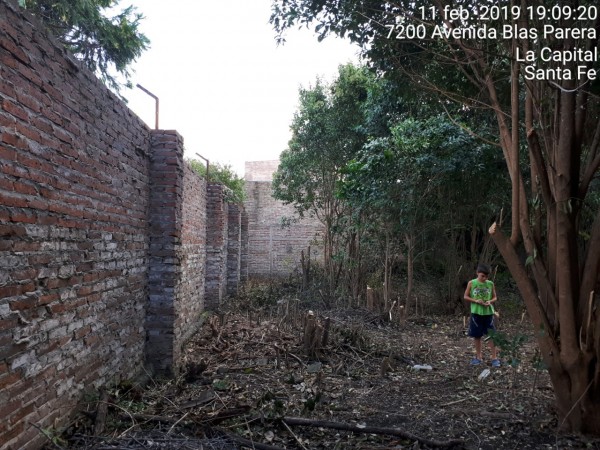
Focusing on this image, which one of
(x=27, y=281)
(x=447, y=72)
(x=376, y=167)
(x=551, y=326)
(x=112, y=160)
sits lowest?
(x=551, y=326)

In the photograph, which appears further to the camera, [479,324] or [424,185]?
[424,185]

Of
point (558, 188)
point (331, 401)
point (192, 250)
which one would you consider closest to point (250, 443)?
point (331, 401)

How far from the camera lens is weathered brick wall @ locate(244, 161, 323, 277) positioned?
17547mm

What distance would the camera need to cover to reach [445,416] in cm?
420

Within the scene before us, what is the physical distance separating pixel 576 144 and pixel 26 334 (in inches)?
166

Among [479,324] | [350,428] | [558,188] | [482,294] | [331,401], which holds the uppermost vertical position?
[558,188]

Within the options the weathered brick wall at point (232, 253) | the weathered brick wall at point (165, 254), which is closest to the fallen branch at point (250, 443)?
the weathered brick wall at point (165, 254)

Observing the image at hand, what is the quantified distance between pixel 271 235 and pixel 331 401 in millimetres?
13334

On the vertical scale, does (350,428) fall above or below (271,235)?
below

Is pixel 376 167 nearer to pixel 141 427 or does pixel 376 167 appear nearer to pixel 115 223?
pixel 115 223

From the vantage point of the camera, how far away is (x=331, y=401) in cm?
471

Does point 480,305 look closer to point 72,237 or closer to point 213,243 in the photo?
point 72,237

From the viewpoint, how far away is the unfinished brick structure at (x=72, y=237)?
2.68 m

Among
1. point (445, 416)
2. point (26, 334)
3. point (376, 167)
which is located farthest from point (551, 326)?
point (376, 167)
